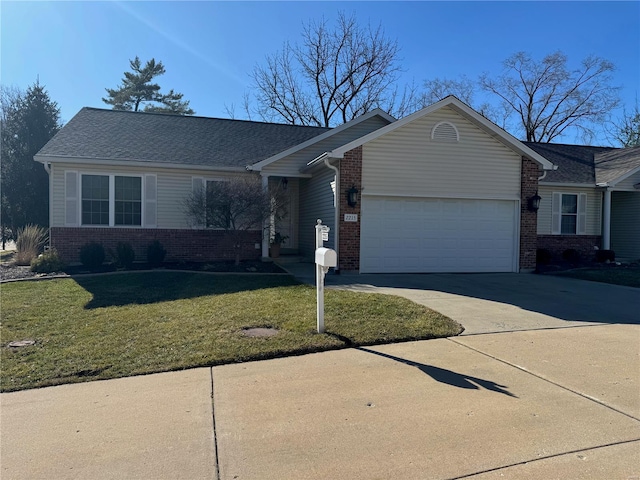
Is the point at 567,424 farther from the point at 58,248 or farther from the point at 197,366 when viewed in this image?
the point at 58,248

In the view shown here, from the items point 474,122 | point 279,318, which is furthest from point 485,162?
point 279,318

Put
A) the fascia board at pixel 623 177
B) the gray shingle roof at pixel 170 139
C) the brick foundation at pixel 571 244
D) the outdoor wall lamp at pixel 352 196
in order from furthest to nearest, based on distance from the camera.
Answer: the brick foundation at pixel 571 244
the fascia board at pixel 623 177
the gray shingle roof at pixel 170 139
the outdoor wall lamp at pixel 352 196

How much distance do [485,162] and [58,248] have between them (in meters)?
13.2

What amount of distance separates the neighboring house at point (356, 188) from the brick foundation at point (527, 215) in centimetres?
4

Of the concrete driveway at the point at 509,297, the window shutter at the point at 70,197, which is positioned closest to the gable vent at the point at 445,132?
the concrete driveway at the point at 509,297

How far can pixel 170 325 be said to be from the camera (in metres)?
6.62

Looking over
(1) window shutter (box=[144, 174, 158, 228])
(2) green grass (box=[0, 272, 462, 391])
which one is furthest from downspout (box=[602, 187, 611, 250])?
(1) window shutter (box=[144, 174, 158, 228])

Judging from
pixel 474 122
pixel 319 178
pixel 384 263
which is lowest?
pixel 384 263

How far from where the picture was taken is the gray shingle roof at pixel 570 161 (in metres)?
17.5

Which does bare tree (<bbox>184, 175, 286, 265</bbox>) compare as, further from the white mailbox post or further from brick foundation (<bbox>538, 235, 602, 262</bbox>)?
brick foundation (<bbox>538, 235, 602, 262</bbox>)

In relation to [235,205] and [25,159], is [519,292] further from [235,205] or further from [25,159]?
[25,159]

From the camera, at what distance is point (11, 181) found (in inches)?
866

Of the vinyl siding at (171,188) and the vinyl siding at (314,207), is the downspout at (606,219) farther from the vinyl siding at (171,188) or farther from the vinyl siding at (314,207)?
the vinyl siding at (171,188)

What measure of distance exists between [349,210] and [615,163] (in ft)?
45.5
